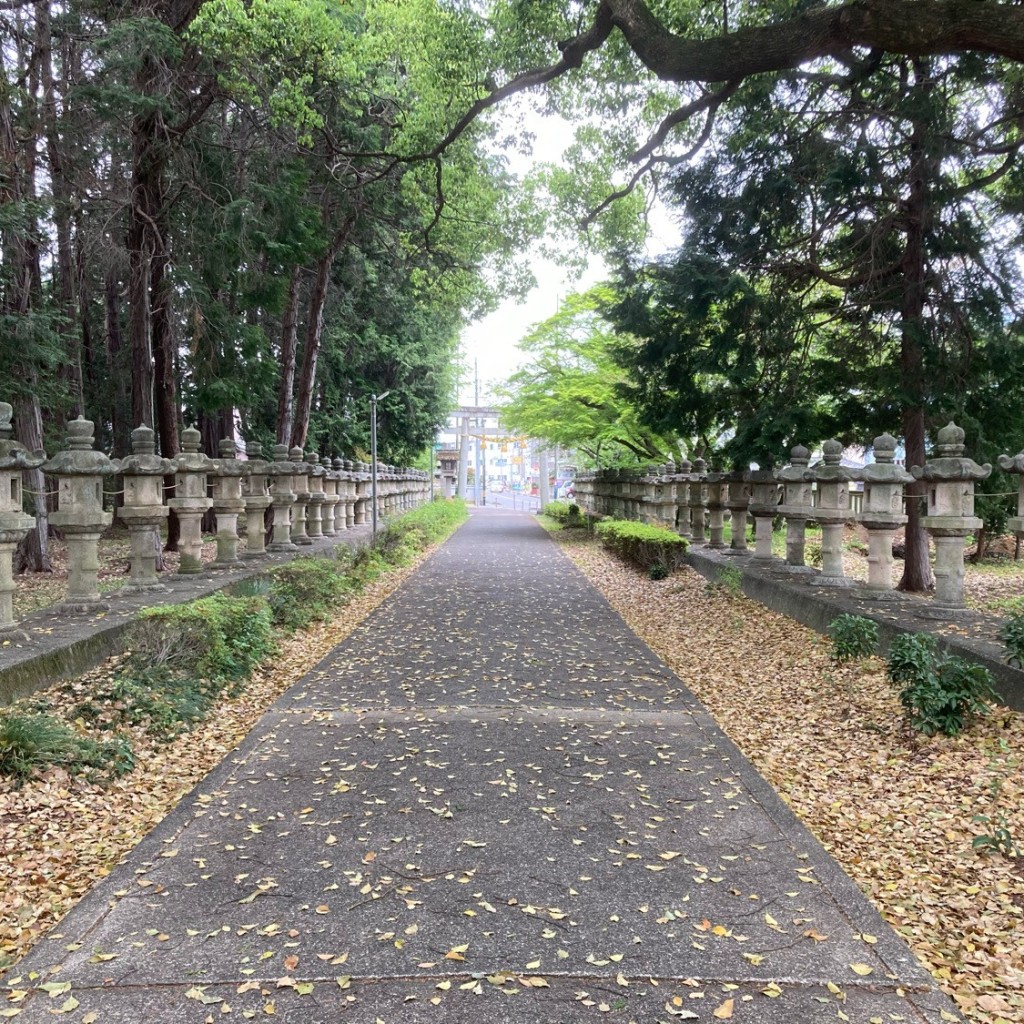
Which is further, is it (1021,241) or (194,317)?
(194,317)

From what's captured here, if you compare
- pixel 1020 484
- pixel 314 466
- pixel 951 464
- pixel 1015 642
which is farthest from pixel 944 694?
pixel 314 466

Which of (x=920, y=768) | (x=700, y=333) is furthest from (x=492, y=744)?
(x=700, y=333)

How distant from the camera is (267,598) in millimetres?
8656

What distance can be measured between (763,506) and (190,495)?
738 cm

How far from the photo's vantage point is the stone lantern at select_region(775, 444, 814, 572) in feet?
30.2

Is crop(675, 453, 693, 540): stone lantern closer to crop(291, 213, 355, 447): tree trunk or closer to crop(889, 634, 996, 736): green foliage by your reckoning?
crop(291, 213, 355, 447): tree trunk

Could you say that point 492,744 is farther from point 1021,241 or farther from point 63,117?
point 63,117

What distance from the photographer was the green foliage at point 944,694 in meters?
4.76

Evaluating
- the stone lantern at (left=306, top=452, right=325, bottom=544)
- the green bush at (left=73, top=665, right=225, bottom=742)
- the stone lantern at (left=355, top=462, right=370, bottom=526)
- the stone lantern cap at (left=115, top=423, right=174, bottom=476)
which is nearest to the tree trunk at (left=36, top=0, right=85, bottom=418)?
the stone lantern cap at (left=115, top=423, right=174, bottom=476)

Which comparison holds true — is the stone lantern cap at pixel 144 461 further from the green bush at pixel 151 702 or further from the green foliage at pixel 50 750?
the green foliage at pixel 50 750

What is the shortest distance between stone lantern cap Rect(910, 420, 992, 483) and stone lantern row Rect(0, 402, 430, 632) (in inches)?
280

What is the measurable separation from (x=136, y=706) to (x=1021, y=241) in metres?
9.79

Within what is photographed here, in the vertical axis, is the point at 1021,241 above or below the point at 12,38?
below

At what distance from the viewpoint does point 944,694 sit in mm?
4801
